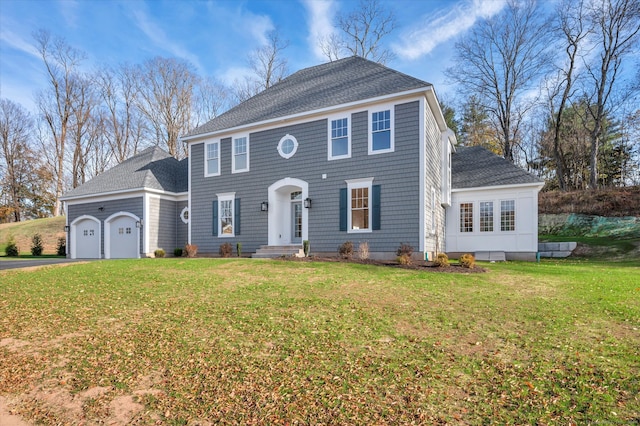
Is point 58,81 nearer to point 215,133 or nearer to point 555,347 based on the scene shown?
point 215,133

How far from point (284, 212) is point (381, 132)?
16.7 feet

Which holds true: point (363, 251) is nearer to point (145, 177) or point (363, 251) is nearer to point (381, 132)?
point (381, 132)

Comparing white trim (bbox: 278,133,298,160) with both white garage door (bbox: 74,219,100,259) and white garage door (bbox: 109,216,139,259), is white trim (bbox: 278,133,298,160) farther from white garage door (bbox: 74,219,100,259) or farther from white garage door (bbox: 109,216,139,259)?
white garage door (bbox: 74,219,100,259)

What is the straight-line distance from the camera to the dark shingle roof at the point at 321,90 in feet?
41.9

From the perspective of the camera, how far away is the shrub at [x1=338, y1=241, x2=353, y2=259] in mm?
11951

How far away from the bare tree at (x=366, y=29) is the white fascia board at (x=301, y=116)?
15.5 meters

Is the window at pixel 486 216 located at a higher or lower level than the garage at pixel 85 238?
higher

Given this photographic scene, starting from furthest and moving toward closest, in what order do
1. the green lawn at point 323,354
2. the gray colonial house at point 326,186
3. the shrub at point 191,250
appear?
the shrub at point 191,250
the gray colonial house at point 326,186
the green lawn at point 323,354

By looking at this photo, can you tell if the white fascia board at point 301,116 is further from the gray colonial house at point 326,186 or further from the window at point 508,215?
the window at point 508,215

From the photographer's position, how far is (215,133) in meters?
15.6

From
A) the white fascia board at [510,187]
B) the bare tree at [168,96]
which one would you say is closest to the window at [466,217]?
the white fascia board at [510,187]

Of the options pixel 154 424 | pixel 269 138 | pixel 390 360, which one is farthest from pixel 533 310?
pixel 269 138

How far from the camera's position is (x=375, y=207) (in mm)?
12430

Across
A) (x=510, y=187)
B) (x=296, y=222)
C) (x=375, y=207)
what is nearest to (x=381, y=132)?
(x=375, y=207)
